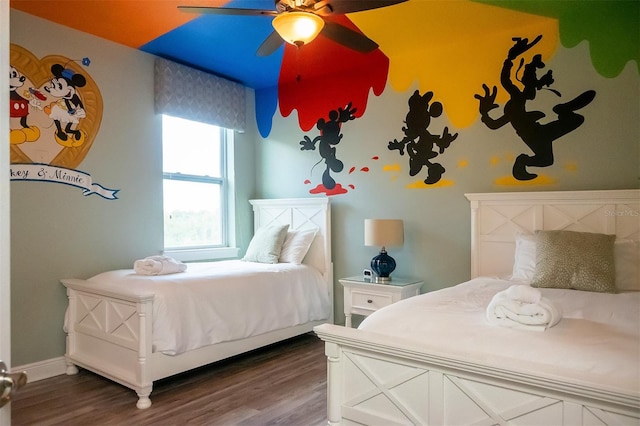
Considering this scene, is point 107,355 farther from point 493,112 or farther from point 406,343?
point 493,112

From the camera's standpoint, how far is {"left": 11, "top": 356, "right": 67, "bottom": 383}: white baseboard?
312cm

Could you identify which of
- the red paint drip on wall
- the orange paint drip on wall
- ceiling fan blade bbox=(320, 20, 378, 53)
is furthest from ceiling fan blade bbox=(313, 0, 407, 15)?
the red paint drip on wall

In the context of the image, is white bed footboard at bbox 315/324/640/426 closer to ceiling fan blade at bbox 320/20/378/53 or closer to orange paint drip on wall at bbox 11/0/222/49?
ceiling fan blade at bbox 320/20/378/53

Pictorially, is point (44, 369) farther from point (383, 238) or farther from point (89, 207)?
point (383, 238)

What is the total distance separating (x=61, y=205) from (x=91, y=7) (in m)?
1.49

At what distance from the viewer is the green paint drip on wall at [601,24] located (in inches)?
116

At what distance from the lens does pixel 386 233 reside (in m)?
3.69

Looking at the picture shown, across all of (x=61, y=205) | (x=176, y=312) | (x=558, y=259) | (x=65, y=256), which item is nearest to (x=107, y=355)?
(x=176, y=312)

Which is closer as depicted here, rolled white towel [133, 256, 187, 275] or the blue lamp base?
rolled white towel [133, 256, 187, 275]

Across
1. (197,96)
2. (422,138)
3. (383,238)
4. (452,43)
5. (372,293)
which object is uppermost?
(452,43)

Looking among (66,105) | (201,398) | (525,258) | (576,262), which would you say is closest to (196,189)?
(66,105)

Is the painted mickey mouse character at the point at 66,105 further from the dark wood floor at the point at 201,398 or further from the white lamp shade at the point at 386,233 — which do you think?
the white lamp shade at the point at 386,233

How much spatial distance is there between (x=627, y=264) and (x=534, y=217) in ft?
2.33

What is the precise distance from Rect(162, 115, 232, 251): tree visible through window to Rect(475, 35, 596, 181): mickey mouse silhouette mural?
2867mm
